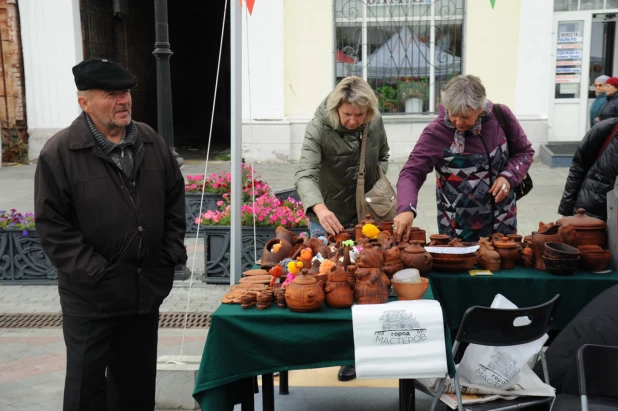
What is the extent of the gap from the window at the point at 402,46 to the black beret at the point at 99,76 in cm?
967

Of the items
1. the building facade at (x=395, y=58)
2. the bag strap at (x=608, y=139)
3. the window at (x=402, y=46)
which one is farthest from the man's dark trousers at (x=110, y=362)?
the window at (x=402, y=46)

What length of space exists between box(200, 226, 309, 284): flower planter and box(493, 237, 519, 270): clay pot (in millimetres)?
2617

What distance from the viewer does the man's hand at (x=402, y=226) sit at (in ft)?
11.8

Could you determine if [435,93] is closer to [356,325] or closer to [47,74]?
[47,74]

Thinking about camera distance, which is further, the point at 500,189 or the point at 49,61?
the point at 49,61

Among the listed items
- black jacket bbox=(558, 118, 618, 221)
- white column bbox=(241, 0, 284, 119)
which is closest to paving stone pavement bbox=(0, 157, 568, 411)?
black jacket bbox=(558, 118, 618, 221)

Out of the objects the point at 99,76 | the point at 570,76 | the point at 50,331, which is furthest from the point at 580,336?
the point at 570,76

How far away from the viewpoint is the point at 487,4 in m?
11.7

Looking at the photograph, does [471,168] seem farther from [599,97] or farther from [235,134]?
[599,97]

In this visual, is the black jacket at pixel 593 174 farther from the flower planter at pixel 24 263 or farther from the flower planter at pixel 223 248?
the flower planter at pixel 24 263

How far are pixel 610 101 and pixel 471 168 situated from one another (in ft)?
21.2

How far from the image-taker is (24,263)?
606cm

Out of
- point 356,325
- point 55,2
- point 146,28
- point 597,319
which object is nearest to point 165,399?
point 356,325

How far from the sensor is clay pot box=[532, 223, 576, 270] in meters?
3.42
